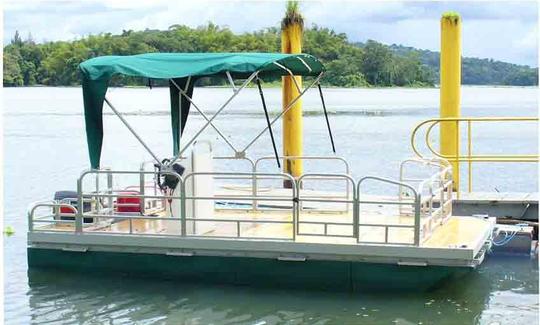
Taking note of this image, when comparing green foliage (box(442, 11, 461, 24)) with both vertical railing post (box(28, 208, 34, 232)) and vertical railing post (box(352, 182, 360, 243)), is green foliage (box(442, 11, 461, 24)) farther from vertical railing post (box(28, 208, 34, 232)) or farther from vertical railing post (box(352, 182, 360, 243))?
vertical railing post (box(28, 208, 34, 232))

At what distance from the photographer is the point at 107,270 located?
391 inches

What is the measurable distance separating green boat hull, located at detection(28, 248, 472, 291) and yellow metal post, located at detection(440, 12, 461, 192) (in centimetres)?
378

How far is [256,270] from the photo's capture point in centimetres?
942

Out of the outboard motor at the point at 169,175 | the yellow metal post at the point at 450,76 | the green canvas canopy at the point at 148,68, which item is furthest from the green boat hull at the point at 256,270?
the yellow metal post at the point at 450,76

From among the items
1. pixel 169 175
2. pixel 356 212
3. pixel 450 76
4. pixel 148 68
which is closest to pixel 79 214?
pixel 169 175

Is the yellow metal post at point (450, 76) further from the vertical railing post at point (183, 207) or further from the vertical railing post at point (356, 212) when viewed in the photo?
the vertical railing post at point (183, 207)

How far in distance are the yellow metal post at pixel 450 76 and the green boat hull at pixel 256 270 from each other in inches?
149

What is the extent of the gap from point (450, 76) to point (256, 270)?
5.00 meters

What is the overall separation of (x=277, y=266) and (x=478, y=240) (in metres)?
2.12

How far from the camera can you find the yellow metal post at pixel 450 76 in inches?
501

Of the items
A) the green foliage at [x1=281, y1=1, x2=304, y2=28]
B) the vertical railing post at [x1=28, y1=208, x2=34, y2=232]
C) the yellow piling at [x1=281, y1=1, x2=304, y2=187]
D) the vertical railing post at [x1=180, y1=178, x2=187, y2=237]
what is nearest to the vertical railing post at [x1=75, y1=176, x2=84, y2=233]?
the vertical railing post at [x1=28, y1=208, x2=34, y2=232]

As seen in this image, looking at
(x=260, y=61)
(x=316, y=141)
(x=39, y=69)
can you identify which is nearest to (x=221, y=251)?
(x=260, y=61)

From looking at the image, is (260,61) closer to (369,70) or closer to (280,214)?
(280,214)

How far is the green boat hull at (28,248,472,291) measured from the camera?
9.07 metres
